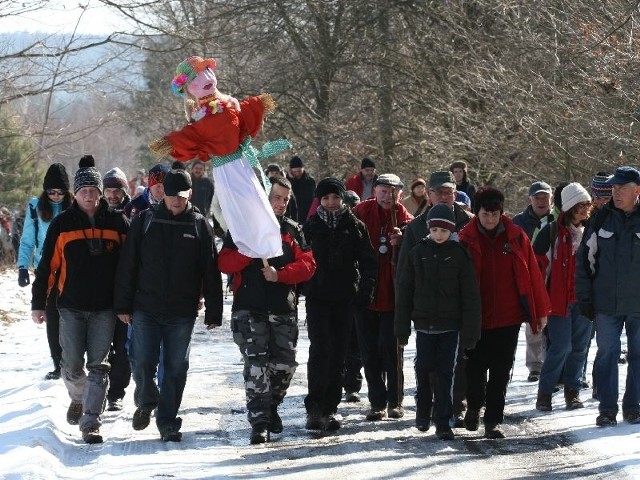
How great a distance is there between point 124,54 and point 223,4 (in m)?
9.58

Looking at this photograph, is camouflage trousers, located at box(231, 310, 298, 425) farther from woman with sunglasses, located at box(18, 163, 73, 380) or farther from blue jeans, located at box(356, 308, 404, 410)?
woman with sunglasses, located at box(18, 163, 73, 380)

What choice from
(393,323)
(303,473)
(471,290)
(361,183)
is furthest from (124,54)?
(303,473)

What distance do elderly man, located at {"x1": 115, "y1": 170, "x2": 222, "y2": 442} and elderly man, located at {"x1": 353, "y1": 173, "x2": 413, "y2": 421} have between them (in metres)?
1.60

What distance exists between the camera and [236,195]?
29.8 feet

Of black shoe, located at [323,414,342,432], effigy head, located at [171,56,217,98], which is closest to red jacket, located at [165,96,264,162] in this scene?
effigy head, located at [171,56,217,98]

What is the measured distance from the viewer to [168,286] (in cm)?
930

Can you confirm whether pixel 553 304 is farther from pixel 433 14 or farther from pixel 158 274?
pixel 433 14

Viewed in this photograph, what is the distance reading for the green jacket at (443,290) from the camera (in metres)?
9.45

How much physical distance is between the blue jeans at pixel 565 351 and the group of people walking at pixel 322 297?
65 centimetres

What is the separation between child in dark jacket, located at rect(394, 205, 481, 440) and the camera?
9.51 metres

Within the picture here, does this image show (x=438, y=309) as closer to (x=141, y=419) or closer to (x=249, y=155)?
(x=249, y=155)

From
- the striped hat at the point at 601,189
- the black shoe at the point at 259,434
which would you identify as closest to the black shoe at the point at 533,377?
the striped hat at the point at 601,189

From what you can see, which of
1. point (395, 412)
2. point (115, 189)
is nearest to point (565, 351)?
point (395, 412)

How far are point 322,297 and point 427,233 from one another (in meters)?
1.03
